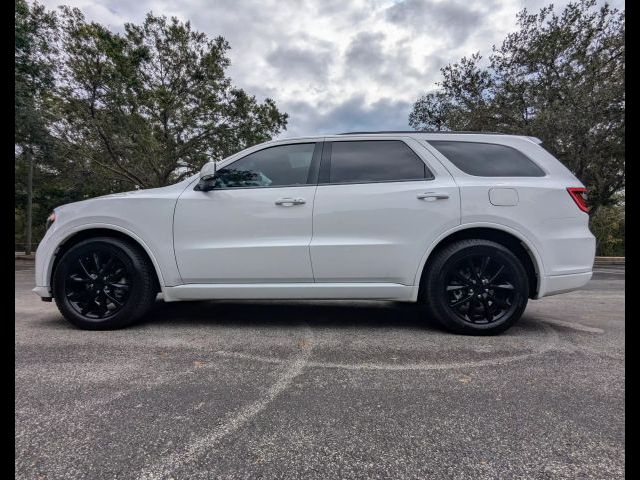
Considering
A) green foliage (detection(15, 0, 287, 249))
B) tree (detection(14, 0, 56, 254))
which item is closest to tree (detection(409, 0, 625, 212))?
green foliage (detection(15, 0, 287, 249))

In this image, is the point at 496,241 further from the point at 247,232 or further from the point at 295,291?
the point at 247,232

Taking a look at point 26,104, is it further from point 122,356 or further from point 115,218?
point 122,356

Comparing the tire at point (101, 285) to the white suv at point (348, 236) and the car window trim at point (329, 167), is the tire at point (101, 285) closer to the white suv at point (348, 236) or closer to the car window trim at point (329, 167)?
the white suv at point (348, 236)

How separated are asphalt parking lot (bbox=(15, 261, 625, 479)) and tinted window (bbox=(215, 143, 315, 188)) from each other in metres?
1.34

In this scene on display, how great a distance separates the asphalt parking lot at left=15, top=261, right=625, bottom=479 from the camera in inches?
56.5

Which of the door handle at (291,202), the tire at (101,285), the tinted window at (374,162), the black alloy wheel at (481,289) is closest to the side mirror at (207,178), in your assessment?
the door handle at (291,202)

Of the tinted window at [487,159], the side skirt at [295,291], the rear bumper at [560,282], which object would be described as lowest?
the side skirt at [295,291]

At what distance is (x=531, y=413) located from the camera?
1810 millimetres

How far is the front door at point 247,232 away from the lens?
3.19 metres

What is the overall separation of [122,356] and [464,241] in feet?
9.33

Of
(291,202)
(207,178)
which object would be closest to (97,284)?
(207,178)

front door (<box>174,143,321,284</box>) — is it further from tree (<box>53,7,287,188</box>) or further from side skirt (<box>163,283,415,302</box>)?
tree (<box>53,7,287,188</box>)

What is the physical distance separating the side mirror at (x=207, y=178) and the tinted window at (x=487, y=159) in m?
2.04

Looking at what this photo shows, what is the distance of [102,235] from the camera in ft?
11.1
